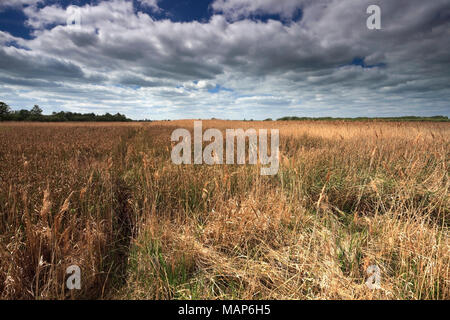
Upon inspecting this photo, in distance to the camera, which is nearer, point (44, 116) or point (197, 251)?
point (197, 251)

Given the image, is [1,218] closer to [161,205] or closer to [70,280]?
[70,280]

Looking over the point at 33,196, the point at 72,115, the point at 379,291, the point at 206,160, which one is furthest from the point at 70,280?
the point at 72,115

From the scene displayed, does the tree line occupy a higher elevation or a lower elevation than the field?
higher

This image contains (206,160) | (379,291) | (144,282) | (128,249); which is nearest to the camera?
(379,291)

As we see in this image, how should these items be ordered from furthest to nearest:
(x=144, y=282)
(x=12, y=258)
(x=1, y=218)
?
1. (x=1, y=218)
2. (x=144, y=282)
3. (x=12, y=258)

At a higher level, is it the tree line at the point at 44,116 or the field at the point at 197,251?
the tree line at the point at 44,116

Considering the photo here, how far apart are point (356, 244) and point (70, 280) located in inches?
128

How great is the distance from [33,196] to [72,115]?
66.5 metres

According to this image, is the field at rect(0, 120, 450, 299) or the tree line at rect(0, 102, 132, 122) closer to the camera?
the field at rect(0, 120, 450, 299)

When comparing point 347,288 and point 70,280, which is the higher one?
point 70,280

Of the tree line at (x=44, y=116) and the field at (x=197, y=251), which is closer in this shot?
the field at (x=197, y=251)
